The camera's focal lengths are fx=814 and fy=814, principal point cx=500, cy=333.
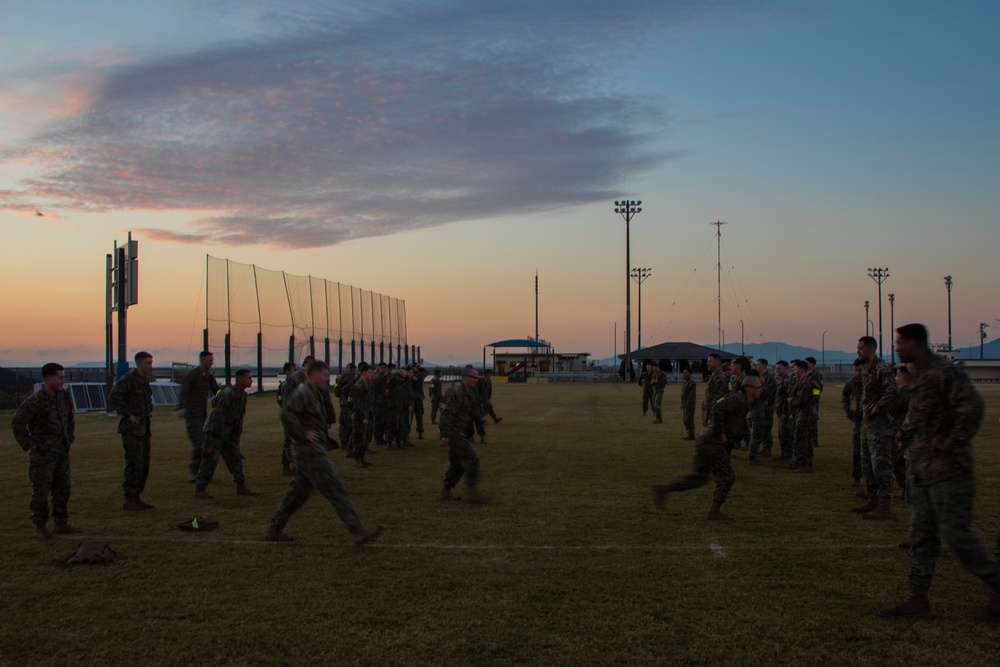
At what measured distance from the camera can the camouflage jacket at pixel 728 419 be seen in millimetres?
9031

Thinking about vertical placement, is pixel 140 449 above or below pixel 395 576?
above

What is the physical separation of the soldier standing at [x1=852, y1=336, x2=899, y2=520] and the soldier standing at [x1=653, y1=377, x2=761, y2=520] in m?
1.67

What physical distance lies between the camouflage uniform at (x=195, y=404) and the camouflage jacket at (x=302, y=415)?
186 inches

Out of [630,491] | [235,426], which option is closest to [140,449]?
[235,426]

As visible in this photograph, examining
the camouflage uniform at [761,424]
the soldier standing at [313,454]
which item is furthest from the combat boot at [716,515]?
the camouflage uniform at [761,424]

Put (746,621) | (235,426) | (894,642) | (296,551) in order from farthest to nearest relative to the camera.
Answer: (235,426) → (296,551) → (746,621) → (894,642)

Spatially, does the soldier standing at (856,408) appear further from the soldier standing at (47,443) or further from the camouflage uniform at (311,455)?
the soldier standing at (47,443)

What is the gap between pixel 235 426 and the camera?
37.4 ft

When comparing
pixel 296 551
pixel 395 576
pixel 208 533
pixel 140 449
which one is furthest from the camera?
pixel 140 449

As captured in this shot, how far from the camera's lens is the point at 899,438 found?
262 inches

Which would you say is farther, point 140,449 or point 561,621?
point 140,449

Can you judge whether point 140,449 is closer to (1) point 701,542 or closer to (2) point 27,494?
(2) point 27,494

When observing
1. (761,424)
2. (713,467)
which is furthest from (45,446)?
(761,424)

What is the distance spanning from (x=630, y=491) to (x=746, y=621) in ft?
18.7
